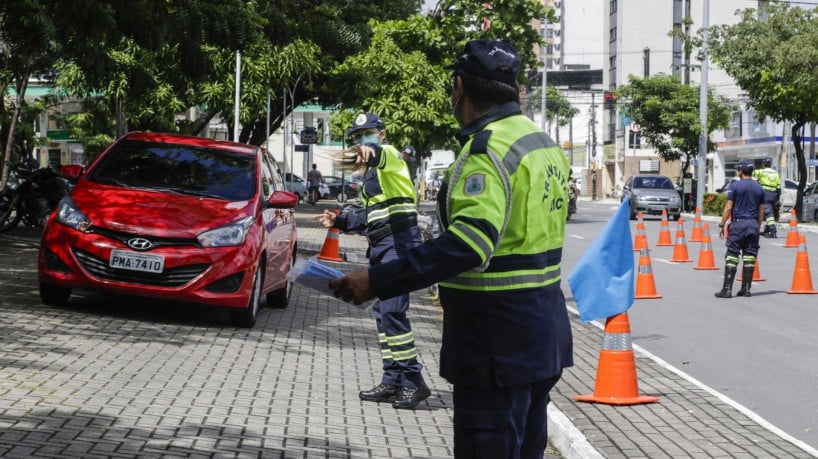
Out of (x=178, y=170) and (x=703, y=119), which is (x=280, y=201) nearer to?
(x=178, y=170)

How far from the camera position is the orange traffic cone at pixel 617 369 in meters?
7.78

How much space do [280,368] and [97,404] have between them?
83.3 inches

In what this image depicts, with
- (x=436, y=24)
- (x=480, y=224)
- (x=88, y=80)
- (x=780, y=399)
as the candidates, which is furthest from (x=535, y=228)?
(x=436, y=24)

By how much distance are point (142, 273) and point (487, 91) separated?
701 centimetres

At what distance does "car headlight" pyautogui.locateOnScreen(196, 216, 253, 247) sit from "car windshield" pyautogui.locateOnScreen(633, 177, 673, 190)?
3496 centimetres

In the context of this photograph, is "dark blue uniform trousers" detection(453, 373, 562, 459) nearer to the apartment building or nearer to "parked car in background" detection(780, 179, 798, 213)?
"parked car in background" detection(780, 179, 798, 213)

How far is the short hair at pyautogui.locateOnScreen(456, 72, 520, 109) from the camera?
379 centimetres

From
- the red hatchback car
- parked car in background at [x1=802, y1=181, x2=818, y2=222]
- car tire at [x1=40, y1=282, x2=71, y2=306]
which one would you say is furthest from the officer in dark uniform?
parked car in background at [x1=802, y1=181, x2=818, y2=222]

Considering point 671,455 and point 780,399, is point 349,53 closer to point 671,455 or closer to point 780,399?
point 780,399

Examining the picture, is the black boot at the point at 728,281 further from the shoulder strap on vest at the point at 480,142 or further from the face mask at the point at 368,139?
the shoulder strap on vest at the point at 480,142

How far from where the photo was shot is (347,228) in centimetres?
814

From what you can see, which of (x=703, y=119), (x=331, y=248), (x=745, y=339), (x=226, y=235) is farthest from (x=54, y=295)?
(x=703, y=119)

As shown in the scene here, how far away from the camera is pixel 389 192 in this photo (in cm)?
739

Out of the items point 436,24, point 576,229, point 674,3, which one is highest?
point 674,3
